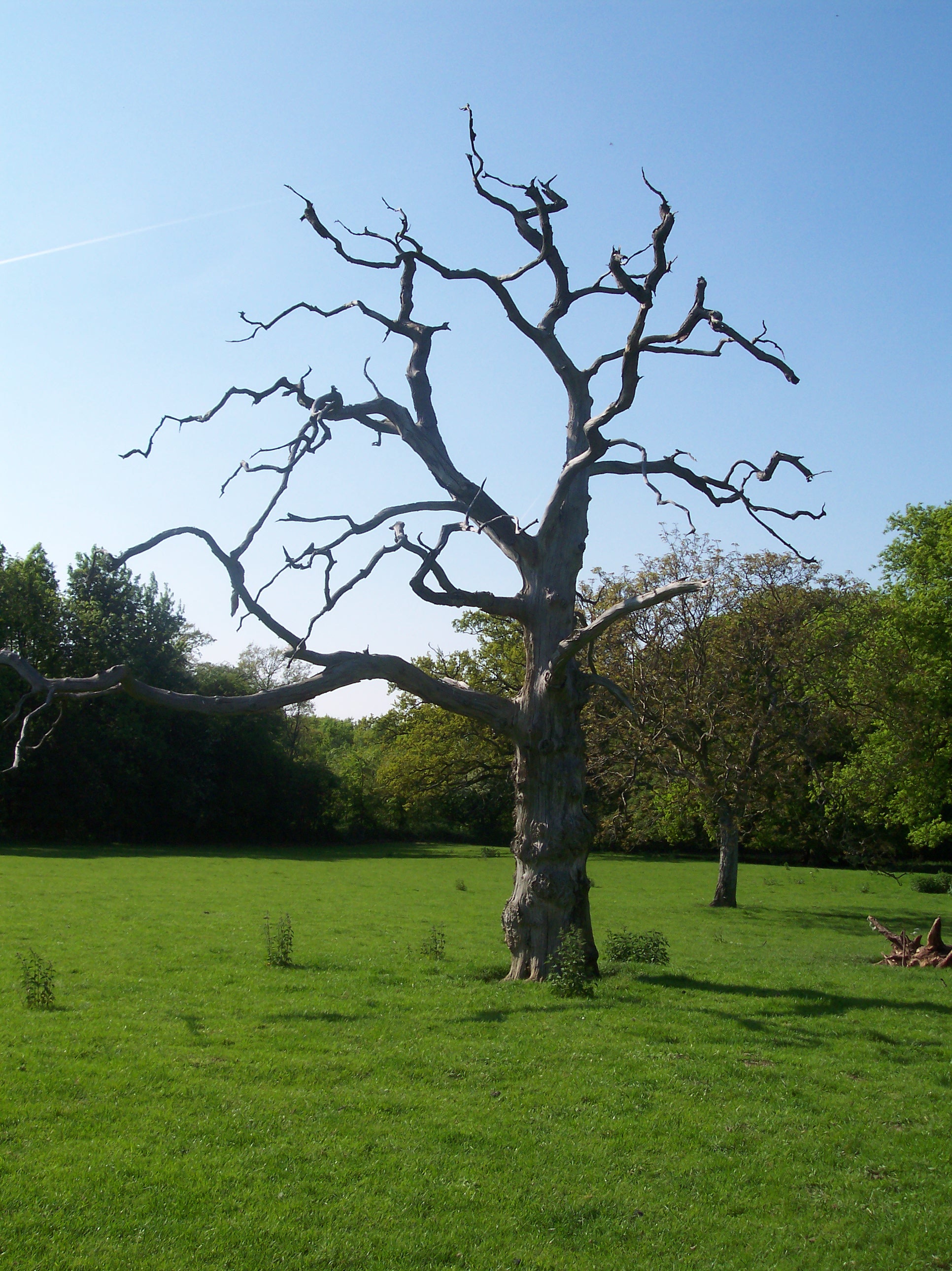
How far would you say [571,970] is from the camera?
11.6 meters

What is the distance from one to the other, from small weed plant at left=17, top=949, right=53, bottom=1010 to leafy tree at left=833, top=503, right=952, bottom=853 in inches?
900

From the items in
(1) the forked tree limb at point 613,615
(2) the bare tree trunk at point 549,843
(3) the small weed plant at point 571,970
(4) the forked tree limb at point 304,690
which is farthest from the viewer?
(2) the bare tree trunk at point 549,843

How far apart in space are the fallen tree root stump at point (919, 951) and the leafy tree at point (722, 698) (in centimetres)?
1033

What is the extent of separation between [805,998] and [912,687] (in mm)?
16947

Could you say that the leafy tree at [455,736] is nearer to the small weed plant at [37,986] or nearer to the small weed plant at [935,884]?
the small weed plant at [935,884]

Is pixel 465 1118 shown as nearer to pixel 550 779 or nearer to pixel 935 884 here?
pixel 550 779

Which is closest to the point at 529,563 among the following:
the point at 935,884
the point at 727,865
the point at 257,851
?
the point at 727,865

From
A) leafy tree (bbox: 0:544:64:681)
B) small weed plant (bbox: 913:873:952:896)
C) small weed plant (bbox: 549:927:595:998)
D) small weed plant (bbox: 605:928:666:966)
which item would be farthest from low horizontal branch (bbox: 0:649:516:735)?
leafy tree (bbox: 0:544:64:681)

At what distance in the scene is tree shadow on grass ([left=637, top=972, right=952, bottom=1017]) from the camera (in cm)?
1180

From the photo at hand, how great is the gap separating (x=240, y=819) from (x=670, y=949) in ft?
147

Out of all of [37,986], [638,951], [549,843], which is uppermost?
[549,843]

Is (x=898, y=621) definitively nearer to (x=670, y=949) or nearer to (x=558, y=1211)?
(x=670, y=949)

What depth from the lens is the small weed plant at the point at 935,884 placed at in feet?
123

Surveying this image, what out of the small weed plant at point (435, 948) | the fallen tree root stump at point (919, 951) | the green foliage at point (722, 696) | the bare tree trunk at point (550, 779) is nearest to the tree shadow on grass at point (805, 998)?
the bare tree trunk at point (550, 779)
